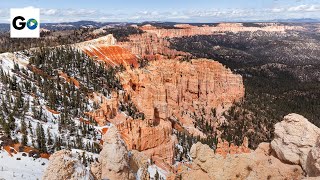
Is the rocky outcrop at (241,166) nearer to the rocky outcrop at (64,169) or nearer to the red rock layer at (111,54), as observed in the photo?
the rocky outcrop at (64,169)

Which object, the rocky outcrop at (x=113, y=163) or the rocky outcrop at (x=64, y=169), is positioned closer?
the rocky outcrop at (x=64, y=169)

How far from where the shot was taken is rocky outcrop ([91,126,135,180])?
1512 centimetres

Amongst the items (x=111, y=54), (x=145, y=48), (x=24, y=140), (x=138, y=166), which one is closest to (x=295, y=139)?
(x=138, y=166)

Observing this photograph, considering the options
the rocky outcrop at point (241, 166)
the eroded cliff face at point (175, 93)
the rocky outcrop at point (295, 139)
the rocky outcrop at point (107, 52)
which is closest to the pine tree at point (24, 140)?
the eroded cliff face at point (175, 93)

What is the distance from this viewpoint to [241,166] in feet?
49.7

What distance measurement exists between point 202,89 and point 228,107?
7.89m

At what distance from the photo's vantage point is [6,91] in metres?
50.6

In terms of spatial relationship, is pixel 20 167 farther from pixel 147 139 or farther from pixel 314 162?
pixel 314 162

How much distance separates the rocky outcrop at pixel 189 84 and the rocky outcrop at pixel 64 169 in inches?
2359

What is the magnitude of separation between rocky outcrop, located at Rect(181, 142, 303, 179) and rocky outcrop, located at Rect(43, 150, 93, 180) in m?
6.41

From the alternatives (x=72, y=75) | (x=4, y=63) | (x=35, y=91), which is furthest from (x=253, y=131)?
(x=4, y=63)

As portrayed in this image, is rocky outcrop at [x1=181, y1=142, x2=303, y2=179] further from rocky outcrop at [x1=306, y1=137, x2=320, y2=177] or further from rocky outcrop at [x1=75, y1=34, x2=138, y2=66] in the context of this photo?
rocky outcrop at [x1=75, y1=34, x2=138, y2=66]

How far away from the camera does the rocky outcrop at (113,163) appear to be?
49.6 ft

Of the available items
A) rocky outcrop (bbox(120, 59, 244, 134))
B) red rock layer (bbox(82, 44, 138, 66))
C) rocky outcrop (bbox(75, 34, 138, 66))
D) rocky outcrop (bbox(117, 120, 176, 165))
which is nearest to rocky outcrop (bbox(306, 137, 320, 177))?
rocky outcrop (bbox(117, 120, 176, 165))
